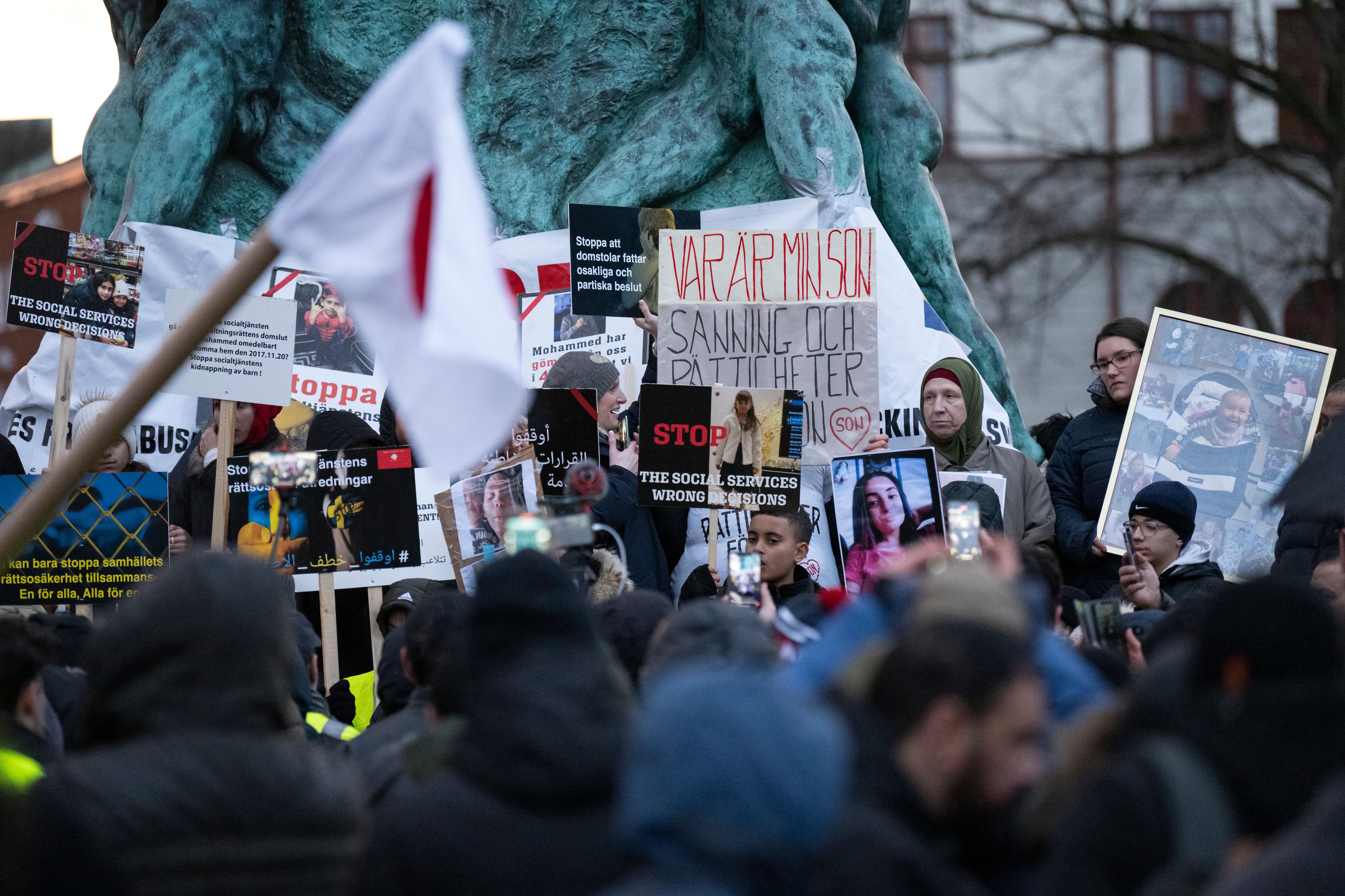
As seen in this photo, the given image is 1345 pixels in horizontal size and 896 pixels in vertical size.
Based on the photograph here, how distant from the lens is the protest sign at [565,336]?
762 centimetres

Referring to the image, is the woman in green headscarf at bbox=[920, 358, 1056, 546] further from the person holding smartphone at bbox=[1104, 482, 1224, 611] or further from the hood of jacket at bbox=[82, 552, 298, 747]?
the hood of jacket at bbox=[82, 552, 298, 747]

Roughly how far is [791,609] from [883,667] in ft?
4.40

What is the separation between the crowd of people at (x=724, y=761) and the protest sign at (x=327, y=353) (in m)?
4.78

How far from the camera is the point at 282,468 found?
199 inches

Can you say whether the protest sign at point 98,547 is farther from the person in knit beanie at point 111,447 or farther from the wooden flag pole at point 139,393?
the wooden flag pole at point 139,393

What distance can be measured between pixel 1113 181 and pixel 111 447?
15.3m

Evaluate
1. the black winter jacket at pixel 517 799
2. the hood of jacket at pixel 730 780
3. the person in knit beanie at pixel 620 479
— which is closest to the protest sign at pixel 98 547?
the person in knit beanie at pixel 620 479

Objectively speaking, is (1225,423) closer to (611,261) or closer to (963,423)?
(963,423)

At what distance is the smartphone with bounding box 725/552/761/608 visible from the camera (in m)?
4.41

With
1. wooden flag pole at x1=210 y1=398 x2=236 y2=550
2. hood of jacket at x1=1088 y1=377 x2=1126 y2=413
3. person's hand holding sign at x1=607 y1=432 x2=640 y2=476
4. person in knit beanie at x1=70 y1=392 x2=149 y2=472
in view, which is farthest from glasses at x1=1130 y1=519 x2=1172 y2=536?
person in knit beanie at x1=70 y1=392 x2=149 y2=472

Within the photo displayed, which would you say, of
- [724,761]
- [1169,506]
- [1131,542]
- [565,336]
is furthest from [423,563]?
[724,761]

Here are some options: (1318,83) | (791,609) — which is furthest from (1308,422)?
(1318,83)

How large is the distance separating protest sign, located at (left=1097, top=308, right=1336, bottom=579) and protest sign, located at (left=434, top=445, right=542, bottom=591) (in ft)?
7.15

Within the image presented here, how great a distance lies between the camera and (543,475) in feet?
20.5
